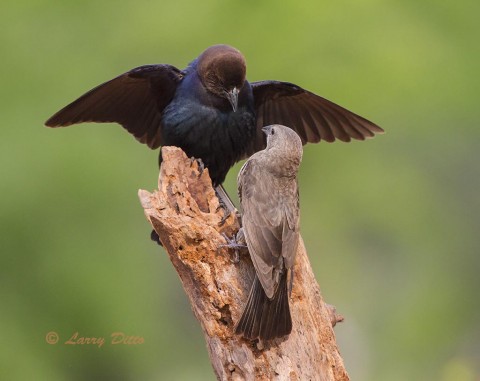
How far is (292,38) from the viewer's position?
1005cm

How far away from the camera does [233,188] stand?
8.46 meters

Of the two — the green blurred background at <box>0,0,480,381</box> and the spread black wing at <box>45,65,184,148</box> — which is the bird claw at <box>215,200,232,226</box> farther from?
the green blurred background at <box>0,0,480,381</box>

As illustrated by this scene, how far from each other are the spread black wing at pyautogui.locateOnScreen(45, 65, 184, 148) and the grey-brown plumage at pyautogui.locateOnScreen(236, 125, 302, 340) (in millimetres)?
1170

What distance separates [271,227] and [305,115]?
2.01 meters

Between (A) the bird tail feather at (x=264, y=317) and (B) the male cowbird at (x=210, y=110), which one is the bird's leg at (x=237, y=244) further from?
(B) the male cowbird at (x=210, y=110)

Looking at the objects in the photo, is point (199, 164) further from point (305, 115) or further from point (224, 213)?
point (305, 115)

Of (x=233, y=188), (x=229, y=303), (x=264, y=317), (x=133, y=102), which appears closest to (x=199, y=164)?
(x=133, y=102)

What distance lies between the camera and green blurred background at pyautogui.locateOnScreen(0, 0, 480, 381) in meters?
8.58

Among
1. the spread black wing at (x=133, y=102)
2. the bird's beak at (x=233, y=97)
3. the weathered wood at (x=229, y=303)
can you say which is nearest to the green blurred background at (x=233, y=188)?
the spread black wing at (x=133, y=102)

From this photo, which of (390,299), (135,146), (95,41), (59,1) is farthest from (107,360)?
(59,1)

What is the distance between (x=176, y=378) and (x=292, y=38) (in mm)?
3460

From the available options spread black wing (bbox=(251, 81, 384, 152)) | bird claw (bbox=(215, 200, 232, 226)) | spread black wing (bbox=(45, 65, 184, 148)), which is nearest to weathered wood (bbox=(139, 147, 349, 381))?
bird claw (bbox=(215, 200, 232, 226))

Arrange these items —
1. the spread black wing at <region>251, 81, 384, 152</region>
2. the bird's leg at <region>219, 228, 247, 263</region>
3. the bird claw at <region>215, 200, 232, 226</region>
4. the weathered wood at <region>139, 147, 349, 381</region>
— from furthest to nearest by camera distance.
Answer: the spread black wing at <region>251, 81, 384, 152</region> < the bird claw at <region>215, 200, 232, 226</region> < the bird's leg at <region>219, 228, 247, 263</region> < the weathered wood at <region>139, 147, 349, 381</region>

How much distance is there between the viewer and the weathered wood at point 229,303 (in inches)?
176
